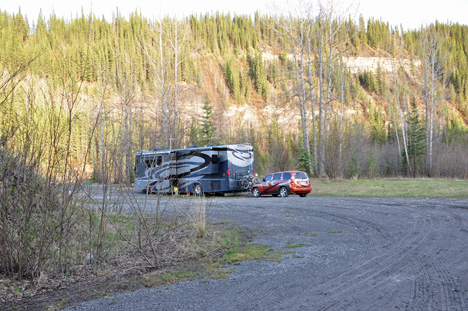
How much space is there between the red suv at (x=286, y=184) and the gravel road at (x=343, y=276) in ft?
36.3

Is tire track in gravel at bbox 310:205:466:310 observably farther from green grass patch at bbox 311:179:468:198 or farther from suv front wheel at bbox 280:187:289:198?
suv front wheel at bbox 280:187:289:198

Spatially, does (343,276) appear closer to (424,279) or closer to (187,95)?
(424,279)

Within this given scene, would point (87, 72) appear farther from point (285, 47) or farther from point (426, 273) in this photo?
point (285, 47)

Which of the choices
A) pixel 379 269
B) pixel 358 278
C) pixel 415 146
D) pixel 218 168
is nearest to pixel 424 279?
pixel 379 269

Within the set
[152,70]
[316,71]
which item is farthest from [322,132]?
[152,70]

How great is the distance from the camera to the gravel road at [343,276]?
15.2 ft

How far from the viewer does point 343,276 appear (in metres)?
5.71

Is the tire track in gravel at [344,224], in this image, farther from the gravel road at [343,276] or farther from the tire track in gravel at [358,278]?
the tire track in gravel at [358,278]

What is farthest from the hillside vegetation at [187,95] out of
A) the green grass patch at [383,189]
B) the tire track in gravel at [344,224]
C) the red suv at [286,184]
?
the red suv at [286,184]

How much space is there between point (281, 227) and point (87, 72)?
696cm

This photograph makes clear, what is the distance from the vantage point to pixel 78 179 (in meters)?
6.00

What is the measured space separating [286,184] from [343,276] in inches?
645

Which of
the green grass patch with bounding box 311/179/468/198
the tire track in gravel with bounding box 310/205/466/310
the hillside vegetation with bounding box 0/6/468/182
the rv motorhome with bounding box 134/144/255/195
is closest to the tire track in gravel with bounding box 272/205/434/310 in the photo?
the tire track in gravel with bounding box 310/205/466/310

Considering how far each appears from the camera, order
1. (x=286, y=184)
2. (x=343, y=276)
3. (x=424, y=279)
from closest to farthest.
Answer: (x=424, y=279) < (x=343, y=276) < (x=286, y=184)
